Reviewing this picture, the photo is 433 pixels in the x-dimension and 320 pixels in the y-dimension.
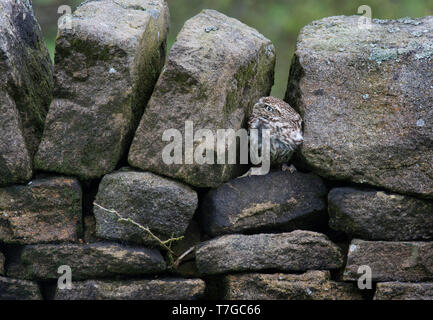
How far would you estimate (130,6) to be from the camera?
12.7ft

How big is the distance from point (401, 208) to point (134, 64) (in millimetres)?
1741

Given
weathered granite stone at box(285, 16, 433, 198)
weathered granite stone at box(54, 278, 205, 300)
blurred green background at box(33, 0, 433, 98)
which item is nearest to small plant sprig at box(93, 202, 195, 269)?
weathered granite stone at box(54, 278, 205, 300)

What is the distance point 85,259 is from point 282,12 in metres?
4.79

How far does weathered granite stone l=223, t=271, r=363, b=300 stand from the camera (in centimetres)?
351

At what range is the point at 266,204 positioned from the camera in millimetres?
3639

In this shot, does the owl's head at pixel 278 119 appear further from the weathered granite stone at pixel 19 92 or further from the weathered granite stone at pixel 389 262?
the weathered granite stone at pixel 19 92

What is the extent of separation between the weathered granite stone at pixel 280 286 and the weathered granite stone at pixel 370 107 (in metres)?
0.63

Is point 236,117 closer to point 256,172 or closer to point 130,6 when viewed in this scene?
point 256,172

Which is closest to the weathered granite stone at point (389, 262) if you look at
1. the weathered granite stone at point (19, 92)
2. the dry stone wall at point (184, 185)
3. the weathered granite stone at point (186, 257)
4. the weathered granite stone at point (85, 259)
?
the dry stone wall at point (184, 185)

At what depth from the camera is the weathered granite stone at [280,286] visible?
3512 mm

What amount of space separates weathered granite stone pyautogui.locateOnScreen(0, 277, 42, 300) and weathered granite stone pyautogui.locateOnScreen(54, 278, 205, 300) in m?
0.14
